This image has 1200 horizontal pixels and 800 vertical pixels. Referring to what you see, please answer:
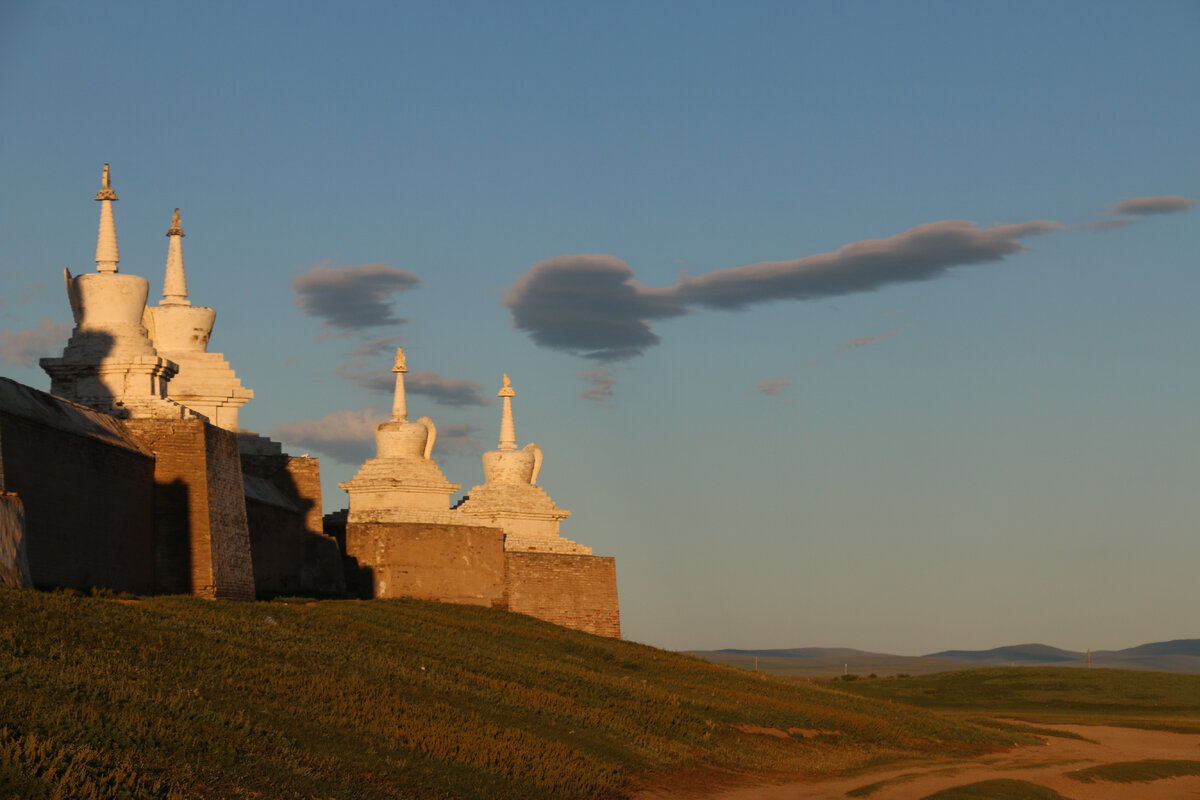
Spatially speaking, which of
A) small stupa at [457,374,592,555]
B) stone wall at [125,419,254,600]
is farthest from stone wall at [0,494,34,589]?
small stupa at [457,374,592,555]

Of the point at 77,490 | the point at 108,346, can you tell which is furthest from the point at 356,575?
the point at 77,490

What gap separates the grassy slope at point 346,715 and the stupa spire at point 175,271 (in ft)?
40.6

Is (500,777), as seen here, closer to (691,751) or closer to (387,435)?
(691,751)

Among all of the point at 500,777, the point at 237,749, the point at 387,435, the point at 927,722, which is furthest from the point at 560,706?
the point at 387,435

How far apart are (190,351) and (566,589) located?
1370cm

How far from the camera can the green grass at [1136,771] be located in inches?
1003

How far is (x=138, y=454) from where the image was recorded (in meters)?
28.2

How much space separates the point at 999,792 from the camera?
21.7m

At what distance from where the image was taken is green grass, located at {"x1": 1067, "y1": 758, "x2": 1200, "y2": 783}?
25.5 meters

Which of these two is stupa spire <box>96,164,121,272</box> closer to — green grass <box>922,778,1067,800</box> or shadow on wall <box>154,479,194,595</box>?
shadow on wall <box>154,479,194,595</box>

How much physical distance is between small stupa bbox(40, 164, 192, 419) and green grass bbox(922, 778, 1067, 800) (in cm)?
1772

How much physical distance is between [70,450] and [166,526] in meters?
3.60

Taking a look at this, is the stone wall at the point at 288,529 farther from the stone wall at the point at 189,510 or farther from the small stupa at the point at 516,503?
the small stupa at the point at 516,503

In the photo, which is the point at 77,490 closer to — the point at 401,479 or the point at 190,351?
the point at 190,351
